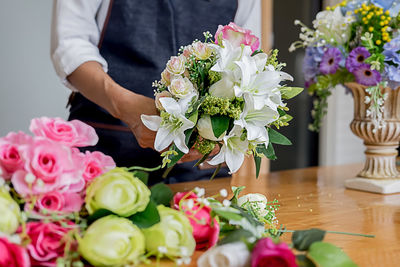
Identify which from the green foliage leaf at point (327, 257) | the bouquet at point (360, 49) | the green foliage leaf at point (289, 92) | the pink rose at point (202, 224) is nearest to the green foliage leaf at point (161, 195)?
the pink rose at point (202, 224)

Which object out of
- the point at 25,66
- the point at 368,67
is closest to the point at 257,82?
the point at 368,67

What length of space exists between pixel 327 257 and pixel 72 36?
1.09 metres

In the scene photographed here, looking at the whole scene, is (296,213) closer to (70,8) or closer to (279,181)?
(279,181)

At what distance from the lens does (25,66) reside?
2.29 meters

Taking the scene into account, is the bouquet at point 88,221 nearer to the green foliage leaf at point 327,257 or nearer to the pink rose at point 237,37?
the green foliage leaf at point 327,257

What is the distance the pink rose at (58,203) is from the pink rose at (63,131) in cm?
7

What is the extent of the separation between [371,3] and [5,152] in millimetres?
1268

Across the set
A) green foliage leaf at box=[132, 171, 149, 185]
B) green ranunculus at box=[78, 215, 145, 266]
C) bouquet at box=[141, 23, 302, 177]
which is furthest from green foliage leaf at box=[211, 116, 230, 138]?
green ranunculus at box=[78, 215, 145, 266]

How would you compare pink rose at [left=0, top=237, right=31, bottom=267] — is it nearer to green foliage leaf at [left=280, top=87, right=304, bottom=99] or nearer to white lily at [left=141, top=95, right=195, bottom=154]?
white lily at [left=141, top=95, right=195, bottom=154]

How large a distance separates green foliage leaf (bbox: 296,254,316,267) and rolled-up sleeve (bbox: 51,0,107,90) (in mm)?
969

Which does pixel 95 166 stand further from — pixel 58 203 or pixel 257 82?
pixel 257 82

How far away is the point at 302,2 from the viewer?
4.00 metres

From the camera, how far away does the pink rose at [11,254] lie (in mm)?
565

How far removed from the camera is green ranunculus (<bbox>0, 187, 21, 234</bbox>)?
577 mm
